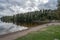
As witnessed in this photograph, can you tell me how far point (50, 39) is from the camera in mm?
13227

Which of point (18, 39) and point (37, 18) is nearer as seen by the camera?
point (18, 39)

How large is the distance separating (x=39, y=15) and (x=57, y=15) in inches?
276

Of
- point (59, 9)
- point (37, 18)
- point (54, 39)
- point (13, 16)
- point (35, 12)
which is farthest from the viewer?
point (13, 16)

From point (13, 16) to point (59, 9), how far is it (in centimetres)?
2221

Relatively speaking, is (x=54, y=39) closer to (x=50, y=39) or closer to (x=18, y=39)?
(x=50, y=39)

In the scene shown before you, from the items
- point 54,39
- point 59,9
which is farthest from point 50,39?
point 59,9

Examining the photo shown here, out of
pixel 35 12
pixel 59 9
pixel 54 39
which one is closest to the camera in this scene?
pixel 54 39

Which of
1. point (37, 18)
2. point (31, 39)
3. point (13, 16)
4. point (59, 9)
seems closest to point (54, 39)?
point (31, 39)

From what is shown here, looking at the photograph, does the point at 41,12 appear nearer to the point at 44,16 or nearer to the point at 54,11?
the point at 44,16

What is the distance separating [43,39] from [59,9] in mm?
35486

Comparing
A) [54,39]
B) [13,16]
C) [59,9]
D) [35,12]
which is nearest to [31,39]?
[54,39]

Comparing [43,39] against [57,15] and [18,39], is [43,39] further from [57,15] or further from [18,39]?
[57,15]

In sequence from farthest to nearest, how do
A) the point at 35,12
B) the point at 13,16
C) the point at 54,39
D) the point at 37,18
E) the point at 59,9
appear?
the point at 13,16 → the point at 35,12 → the point at 37,18 → the point at 59,9 → the point at 54,39

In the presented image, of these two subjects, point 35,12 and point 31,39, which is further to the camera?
point 35,12
